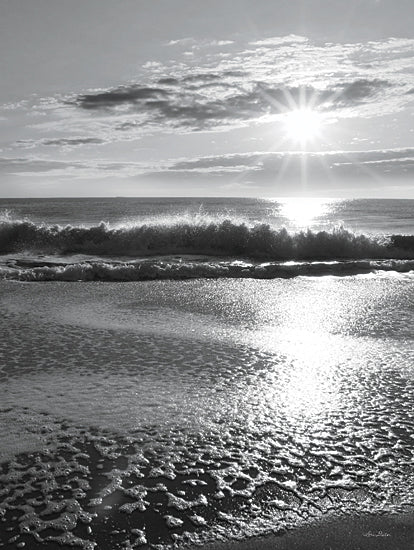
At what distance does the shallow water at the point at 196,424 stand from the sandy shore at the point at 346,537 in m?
0.08

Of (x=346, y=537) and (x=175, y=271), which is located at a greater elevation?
(x=175, y=271)

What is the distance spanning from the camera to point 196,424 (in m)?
3.77

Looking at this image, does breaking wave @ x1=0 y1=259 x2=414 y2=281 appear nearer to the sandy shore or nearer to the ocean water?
the ocean water

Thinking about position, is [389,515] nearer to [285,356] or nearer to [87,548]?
[87,548]

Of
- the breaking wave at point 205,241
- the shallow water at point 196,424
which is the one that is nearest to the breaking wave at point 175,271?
the breaking wave at point 205,241

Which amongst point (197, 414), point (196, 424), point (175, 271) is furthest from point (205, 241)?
point (196, 424)

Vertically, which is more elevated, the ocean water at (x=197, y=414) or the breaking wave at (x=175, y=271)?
the breaking wave at (x=175, y=271)

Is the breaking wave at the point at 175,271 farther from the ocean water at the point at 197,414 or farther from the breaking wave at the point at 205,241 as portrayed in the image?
the breaking wave at the point at 205,241

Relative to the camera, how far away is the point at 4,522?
2.64 meters

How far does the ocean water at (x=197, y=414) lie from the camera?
9.04 ft

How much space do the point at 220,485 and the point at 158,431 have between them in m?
0.78

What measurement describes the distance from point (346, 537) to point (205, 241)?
1713 centimetres

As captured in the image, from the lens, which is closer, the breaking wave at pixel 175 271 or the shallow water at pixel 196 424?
the shallow water at pixel 196 424

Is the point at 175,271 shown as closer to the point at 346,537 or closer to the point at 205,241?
the point at 205,241
